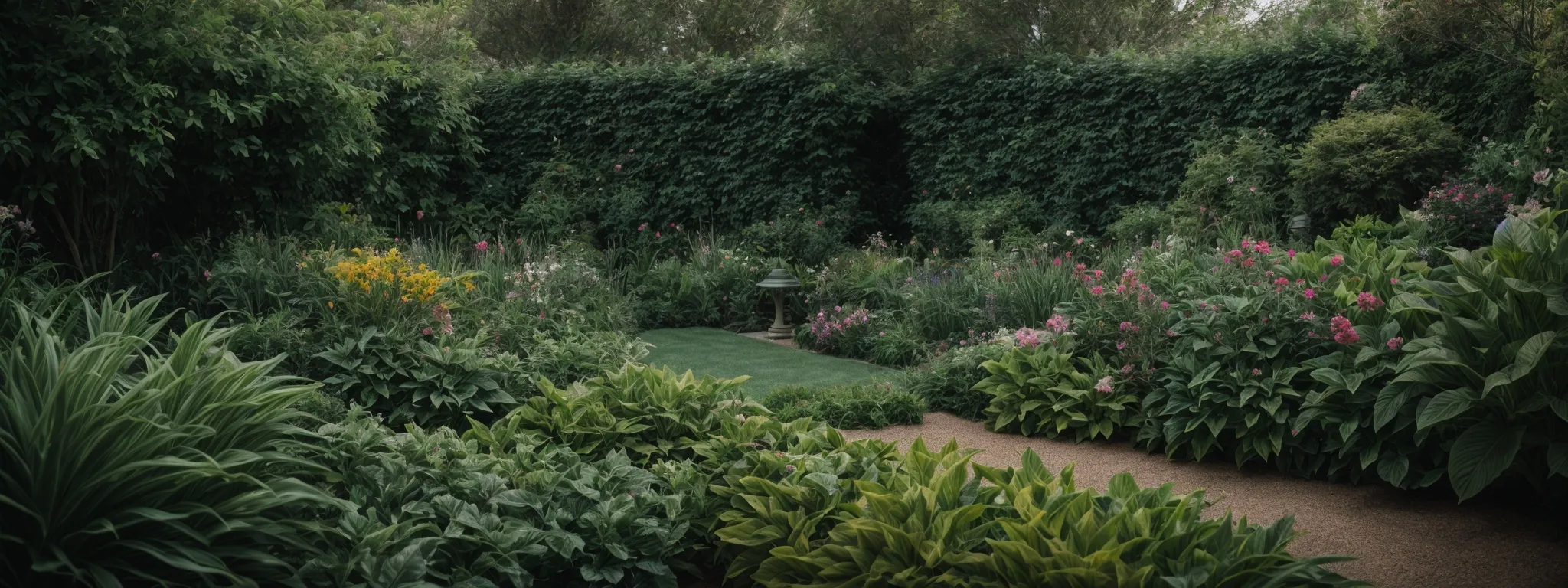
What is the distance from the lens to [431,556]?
9.81 ft

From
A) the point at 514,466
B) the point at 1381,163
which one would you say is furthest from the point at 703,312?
the point at 514,466

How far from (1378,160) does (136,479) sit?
8.07m

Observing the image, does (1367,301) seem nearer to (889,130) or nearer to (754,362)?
(754,362)

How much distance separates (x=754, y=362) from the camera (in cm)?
781

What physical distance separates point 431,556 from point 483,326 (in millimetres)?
3056

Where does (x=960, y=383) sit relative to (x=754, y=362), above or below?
above

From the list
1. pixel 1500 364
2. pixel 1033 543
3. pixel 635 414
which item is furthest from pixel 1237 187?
pixel 1033 543

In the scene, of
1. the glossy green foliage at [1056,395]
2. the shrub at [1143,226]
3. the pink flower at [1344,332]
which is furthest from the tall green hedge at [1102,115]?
the pink flower at [1344,332]

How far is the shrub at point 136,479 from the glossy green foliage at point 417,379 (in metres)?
2.01

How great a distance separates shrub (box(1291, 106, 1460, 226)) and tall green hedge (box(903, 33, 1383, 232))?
0.78m

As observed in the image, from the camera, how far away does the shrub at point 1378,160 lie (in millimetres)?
7727

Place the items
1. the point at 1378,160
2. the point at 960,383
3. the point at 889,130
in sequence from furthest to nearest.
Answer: the point at 889,130, the point at 1378,160, the point at 960,383

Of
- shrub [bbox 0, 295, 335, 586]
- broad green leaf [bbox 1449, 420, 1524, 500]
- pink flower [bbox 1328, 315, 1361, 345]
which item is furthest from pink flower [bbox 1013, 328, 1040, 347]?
shrub [bbox 0, 295, 335, 586]

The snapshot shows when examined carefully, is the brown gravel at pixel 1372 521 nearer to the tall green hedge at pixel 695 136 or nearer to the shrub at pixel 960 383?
the shrub at pixel 960 383
